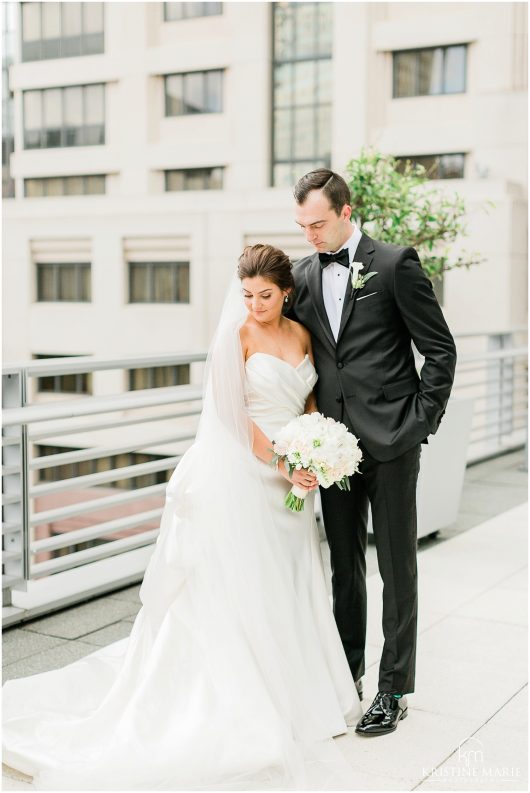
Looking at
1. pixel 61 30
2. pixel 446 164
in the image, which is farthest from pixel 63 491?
pixel 61 30

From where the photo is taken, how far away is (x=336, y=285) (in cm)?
341

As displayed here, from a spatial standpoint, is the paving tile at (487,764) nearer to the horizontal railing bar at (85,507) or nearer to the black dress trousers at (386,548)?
the black dress trousers at (386,548)

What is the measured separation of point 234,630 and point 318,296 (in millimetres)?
A: 1183

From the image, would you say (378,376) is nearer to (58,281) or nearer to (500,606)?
(500,606)

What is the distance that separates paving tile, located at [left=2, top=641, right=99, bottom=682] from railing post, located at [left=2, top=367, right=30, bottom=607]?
459mm

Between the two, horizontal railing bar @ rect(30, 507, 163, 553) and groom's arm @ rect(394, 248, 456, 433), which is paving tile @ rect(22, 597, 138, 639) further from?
groom's arm @ rect(394, 248, 456, 433)

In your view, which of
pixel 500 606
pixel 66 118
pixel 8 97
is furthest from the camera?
pixel 8 97

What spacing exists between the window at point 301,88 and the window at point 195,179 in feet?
7.79

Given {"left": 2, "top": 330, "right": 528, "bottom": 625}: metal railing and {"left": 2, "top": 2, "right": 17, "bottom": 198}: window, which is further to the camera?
{"left": 2, "top": 2, "right": 17, "bottom": 198}: window

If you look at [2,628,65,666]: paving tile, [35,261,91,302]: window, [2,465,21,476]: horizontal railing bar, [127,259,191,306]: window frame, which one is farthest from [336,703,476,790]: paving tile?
[35,261,91,302]: window

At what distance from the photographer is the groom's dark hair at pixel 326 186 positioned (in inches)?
127

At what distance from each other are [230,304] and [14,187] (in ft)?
144

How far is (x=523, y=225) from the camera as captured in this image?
106 feet

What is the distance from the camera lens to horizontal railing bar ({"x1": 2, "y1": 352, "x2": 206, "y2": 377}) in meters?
4.44
